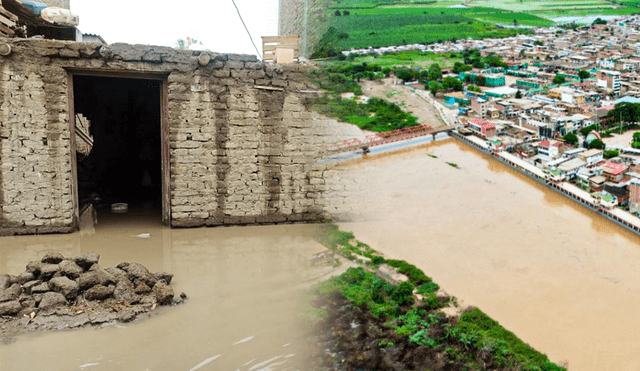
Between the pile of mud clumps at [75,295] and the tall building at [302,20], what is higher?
the tall building at [302,20]

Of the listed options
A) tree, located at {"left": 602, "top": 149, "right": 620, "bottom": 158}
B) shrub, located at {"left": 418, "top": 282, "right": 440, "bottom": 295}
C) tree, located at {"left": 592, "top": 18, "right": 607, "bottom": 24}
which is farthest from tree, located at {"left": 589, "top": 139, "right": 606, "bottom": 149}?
tree, located at {"left": 592, "top": 18, "right": 607, "bottom": 24}

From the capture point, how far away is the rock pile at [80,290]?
5.20 metres

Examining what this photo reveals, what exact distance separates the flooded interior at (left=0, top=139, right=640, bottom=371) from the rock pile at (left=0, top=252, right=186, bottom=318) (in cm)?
26

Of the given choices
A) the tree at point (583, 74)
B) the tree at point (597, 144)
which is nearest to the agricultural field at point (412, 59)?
the tree at point (583, 74)

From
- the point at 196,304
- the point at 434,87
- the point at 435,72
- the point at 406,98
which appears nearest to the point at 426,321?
the point at 196,304

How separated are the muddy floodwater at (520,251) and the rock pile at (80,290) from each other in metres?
2.91

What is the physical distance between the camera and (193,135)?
7.16 meters

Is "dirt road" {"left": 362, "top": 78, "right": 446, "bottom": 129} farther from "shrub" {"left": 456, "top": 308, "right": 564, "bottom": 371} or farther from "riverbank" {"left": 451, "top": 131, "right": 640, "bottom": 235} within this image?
"shrub" {"left": 456, "top": 308, "right": 564, "bottom": 371}

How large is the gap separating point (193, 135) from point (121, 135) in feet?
9.21

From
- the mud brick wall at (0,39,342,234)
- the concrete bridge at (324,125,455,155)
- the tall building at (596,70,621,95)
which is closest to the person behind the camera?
the mud brick wall at (0,39,342,234)

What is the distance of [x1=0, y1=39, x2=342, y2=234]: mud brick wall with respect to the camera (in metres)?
6.75

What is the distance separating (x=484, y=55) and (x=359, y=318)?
28.1 metres

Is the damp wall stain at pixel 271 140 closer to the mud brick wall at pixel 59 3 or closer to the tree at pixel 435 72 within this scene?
the mud brick wall at pixel 59 3

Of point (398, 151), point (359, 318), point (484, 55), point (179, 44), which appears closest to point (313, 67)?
point (179, 44)
